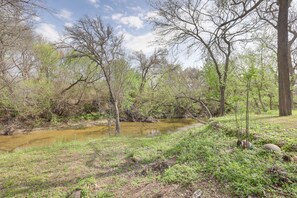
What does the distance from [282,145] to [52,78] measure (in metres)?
18.2

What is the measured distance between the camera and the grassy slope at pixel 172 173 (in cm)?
232

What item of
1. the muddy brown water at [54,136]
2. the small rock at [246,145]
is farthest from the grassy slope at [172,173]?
the muddy brown water at [54,136]

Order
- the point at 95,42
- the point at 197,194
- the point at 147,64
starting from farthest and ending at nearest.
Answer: the point at 147,64 → the point at 95,42 → the point at 197,194

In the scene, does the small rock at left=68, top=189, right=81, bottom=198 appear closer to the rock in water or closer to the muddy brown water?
the rock in water

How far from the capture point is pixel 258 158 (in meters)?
2.83

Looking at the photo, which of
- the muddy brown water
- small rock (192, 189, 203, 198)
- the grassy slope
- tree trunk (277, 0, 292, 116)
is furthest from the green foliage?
the muddy brown water

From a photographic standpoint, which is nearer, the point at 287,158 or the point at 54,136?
the point at 287,158

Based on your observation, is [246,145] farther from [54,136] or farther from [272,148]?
[54,136]

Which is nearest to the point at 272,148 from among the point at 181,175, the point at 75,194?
the point at 181,175

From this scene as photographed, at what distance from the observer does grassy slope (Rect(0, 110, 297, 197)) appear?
2316 mm

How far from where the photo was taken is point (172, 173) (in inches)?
119

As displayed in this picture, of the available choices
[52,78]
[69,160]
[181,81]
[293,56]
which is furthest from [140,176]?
A: [52,78]

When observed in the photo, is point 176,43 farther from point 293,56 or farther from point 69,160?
point 293,56

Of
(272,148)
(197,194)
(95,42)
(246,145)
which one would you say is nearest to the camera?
(197,194)
